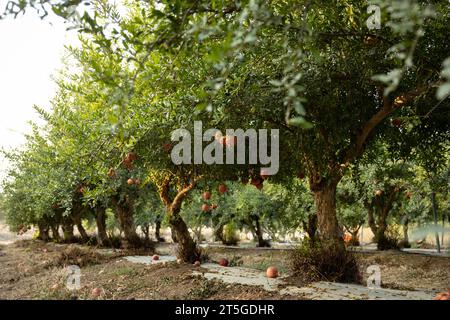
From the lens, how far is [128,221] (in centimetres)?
1920

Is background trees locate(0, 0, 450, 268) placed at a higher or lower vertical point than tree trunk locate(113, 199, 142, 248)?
higher

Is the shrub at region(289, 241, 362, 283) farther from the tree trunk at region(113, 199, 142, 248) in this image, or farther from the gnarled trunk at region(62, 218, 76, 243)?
the gnarled trunk at region(62, 218, 76, 243)

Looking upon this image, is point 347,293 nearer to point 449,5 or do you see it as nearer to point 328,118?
point 328,118

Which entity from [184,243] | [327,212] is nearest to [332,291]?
[327,212]

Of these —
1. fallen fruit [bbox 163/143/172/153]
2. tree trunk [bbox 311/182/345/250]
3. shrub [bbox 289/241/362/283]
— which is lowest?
shrub [bbox 289/241/362/283]

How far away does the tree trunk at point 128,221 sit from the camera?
735 inches

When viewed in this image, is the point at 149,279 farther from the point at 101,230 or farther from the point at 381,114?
the point at 101,230

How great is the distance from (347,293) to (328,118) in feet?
9.15

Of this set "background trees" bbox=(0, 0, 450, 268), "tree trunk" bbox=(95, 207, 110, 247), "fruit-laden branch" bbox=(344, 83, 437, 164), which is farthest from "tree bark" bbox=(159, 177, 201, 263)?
"tree trunk" bbox=(95, 207, 110, 247)

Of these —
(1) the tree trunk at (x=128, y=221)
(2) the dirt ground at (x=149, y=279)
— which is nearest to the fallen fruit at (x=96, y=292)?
(2) the dirt ground at (x=149, y=279)

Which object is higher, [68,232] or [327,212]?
[327,212]

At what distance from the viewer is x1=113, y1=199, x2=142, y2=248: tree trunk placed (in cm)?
1867

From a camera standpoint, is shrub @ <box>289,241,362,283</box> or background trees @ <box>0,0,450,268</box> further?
shrub @ <box>289,241,362,283</box>
